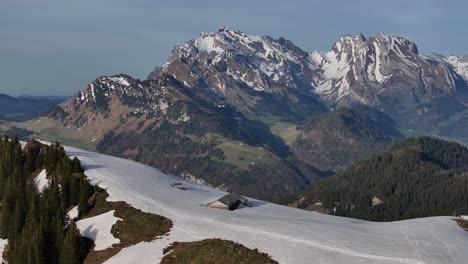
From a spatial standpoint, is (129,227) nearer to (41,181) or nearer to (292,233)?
(292,233)

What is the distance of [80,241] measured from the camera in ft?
357

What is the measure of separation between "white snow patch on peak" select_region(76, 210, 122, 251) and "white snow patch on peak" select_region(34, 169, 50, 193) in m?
27.9


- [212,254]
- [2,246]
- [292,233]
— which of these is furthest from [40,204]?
[292,233]

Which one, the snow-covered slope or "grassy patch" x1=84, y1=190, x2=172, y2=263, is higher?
the snow-covered slope

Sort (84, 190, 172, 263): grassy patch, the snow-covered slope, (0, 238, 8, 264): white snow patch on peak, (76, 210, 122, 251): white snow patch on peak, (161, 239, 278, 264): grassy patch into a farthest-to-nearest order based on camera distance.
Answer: (0, 238, 8, 264): white snow patch on peak
(76, 210, 122, 251): white snow patch on peak
(84, 190, 172, 263): grassy patch
the snow-covered slope
(161, 239, 278, 264): grassy patch

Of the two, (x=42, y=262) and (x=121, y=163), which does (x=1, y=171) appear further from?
(x=42, y=262)

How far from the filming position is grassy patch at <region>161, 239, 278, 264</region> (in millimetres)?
90938

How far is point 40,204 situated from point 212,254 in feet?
171

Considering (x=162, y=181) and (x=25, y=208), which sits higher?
(x=162, y=181)

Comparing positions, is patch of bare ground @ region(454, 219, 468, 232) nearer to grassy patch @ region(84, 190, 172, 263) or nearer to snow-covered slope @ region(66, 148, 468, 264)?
snow-covered slope @ region(66, 148, 468, 264)

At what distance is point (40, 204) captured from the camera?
12700cm

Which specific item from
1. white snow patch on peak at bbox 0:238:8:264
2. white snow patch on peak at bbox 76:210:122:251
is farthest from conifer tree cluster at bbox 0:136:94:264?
white snow patch on peak at bbox 76:210:122:251

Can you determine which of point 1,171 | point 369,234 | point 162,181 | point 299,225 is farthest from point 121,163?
point 369,234

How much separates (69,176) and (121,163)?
1552 inches
